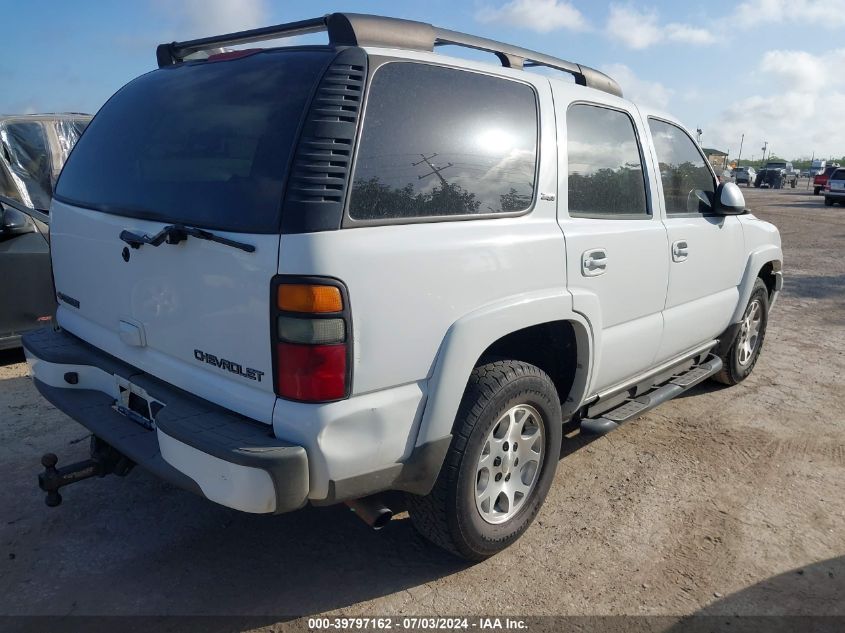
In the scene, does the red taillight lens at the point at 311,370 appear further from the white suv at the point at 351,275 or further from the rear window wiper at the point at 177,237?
the rear window wiper at the point at 177,237

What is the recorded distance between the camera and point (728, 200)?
4137 millimetres

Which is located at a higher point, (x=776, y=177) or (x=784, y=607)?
(x=776, y=177)

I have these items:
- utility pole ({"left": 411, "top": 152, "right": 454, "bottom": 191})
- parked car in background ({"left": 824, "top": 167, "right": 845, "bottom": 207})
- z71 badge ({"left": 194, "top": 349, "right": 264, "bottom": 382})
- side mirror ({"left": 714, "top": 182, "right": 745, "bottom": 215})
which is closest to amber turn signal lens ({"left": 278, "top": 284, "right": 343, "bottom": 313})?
z71 badge ({"left": 194, "top": 349, "right": 264, "bottom": 382})

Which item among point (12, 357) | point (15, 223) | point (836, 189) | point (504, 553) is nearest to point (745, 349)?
point (504, 553)

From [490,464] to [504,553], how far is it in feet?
1.57

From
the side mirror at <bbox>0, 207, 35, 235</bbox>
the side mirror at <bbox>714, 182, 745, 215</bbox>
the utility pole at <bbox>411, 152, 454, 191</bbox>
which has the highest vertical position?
the utility pole at <bbox>411, 152, 454, 191</bbox>

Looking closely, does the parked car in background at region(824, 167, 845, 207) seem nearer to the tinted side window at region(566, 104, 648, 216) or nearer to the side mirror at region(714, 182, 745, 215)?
the side mirror at region(714, 182, 745, 215)

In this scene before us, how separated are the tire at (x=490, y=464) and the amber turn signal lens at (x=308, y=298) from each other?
2.52 feet

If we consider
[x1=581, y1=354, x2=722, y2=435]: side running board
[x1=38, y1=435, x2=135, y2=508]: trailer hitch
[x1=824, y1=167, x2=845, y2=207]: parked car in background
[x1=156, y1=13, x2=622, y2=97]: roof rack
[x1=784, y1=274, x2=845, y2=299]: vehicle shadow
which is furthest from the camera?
[x1=824, y1=167, x2=845, y2=207]: parked car in background

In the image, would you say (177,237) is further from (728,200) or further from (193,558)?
(728,200)

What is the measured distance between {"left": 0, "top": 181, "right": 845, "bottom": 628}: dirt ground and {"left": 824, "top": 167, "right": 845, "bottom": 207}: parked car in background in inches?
1109

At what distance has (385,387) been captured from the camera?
2.26 m

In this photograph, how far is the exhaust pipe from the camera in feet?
7.87

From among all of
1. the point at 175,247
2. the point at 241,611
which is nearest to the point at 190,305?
the point at 175,247
